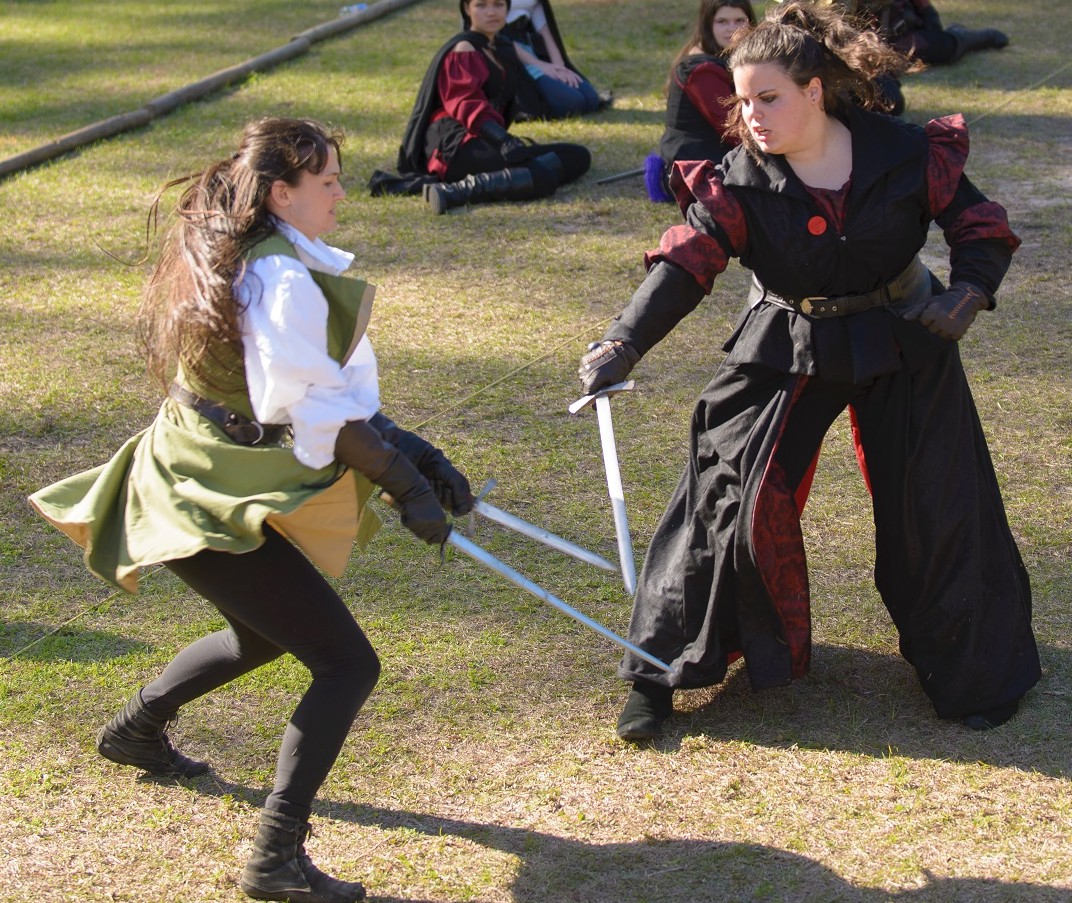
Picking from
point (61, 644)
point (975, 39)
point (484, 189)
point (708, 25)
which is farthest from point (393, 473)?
point (975, 39)

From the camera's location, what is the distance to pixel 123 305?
19.9 feet

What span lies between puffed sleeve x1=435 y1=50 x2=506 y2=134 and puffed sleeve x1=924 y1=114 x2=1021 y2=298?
463 centimetres

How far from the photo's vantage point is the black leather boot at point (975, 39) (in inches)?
376

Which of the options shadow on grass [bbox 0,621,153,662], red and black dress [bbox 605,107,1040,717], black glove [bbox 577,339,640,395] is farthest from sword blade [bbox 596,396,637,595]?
shadow on grass [bbox 0,621,153,662]

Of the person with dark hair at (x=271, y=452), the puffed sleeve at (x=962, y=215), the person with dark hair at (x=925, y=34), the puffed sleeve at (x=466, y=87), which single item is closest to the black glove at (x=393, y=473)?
the person with dark hair at (x=271, y=452)

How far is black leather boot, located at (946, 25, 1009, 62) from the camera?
9.55m

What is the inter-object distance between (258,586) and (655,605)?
1.07 meters

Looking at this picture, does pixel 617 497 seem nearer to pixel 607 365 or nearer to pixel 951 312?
pixel 607 365

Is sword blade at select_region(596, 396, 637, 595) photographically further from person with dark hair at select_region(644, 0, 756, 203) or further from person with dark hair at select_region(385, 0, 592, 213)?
person with dark hair at select_region(385, 0, 592, 213)

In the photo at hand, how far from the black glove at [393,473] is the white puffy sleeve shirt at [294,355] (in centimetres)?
3

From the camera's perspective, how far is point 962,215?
9.68 ft

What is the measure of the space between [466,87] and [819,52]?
4.70m

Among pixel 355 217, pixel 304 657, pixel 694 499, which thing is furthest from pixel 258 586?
pixel 355 217

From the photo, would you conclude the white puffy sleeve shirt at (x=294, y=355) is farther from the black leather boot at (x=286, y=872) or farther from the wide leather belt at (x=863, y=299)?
the wide leather belt at (x=863, y=299)
